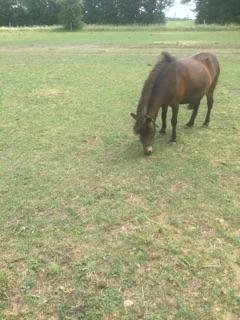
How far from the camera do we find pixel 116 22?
2472 inches

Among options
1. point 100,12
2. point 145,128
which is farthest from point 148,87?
point 100,12

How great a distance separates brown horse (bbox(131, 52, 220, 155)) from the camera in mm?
6312

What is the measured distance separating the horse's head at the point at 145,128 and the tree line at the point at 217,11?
46.0 metres

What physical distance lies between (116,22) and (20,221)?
205ft

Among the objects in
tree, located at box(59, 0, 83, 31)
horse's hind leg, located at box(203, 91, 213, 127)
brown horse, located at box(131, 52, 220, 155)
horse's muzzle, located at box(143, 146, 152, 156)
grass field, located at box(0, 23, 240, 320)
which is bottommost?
grass field, located at box(0, 23, 240, 320)

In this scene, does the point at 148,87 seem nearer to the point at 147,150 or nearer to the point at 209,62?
the point at 147,150

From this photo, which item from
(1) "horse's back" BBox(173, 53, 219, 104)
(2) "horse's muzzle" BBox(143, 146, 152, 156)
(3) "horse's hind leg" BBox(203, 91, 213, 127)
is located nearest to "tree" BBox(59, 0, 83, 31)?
(3) "horse's hind leg" BBox(203, 91, 213, 127)


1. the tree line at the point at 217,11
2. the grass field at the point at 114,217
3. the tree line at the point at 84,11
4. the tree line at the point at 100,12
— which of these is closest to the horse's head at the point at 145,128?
the grass field at the point at 114,217

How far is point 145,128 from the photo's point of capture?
245 inches

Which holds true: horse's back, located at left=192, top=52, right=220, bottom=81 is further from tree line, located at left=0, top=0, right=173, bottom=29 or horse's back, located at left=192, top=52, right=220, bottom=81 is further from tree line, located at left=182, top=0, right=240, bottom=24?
tree line, located at left=182, top=0, right=240, bottom=24

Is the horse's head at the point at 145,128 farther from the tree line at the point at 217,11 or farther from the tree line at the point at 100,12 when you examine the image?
the tree line at the point at 217,11

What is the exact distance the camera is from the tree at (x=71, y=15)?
45900 millimetres

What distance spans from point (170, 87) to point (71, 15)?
43247 millimetres

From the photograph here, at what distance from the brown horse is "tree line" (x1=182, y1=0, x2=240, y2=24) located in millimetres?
44273
